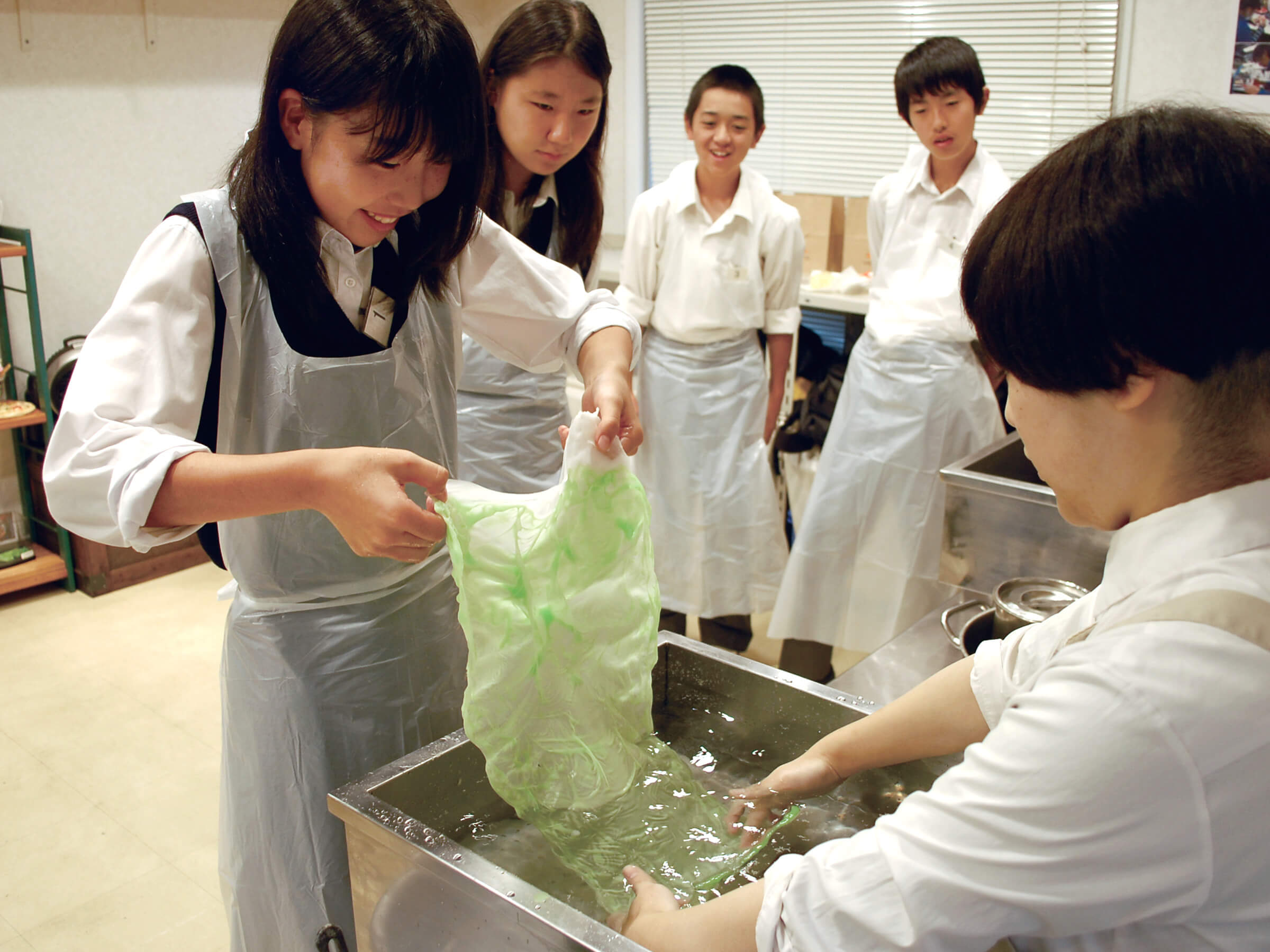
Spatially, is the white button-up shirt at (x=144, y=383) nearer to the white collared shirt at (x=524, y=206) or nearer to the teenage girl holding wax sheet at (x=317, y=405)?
the teenage girl holding wax sheet at (x=317, y=405)

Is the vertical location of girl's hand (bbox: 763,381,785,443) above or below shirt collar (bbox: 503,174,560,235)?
below

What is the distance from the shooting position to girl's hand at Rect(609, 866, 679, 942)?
3.16 ft

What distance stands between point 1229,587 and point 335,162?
3.15 feet

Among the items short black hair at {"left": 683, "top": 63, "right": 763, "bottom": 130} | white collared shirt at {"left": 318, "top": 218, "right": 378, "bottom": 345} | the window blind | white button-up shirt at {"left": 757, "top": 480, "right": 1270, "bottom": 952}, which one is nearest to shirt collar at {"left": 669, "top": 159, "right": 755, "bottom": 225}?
short black hair at {"left": 683, "top": 63, "right": 763, "bottom": 130}

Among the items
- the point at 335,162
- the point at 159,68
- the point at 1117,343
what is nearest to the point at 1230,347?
the point at 1117,343

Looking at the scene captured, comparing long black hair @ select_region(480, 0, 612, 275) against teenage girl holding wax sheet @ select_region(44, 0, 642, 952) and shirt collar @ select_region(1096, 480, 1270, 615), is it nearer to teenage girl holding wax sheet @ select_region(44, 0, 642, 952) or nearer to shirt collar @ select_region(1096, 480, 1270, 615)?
teenage girl holding wax sheet @ select_region(44, 0, 642, 952)

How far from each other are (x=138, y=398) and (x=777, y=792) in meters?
0.84

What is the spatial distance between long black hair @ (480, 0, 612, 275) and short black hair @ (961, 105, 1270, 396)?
56.4 inches

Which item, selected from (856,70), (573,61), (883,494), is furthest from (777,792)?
(856,70)

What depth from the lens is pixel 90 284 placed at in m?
3.85

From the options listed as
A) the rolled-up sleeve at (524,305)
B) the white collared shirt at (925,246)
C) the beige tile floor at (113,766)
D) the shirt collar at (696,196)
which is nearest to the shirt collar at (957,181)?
the white collared shirt at (925,246)

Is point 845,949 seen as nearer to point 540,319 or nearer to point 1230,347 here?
point 1230,347

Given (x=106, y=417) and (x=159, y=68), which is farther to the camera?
(x=159, y=68)

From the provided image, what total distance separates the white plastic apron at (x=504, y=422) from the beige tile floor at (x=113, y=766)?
1112mm
